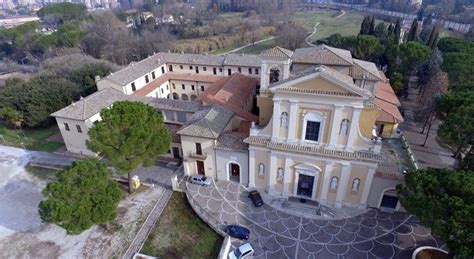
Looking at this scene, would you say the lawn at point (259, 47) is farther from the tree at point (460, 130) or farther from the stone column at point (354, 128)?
the stone column at point (354, 128)

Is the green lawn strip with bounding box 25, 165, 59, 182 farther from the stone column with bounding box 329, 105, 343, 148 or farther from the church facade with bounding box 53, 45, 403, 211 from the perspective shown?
the stone column with bounding box 329, 105, 343, 148

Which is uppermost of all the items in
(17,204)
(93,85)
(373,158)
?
(373,158)

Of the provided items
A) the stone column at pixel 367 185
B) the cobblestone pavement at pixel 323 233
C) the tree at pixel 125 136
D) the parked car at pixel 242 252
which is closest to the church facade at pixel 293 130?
the stone column at pixel 367 185

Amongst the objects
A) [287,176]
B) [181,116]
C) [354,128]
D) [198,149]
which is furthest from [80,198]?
[354,128]

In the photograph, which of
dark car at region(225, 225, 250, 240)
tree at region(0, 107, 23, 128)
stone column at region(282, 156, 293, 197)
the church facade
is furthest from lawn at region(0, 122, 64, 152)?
stone column at region(282, 156, 293, 197)

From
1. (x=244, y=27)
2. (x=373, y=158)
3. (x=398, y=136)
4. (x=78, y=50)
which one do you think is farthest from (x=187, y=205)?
(x=244, y=27)

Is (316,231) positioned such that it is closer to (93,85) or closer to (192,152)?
(192,152)
